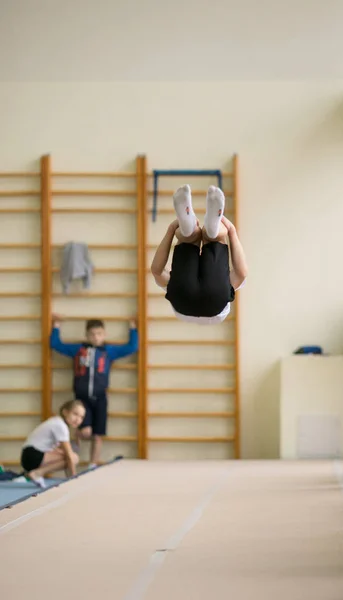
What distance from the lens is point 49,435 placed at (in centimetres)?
720

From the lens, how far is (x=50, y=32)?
25.6 feet

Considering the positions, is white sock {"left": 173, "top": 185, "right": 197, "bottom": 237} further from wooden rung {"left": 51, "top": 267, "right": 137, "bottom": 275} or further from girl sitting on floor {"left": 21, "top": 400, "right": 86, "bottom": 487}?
wooden rung {"left": 51, "top": 267, "right": 137, "bottom": 275}

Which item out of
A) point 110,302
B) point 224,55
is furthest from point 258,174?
point 110,302

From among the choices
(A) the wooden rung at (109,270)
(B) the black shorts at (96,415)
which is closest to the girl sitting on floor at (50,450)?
(B) the black shorts at (96,415)

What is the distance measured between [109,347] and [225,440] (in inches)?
49.8

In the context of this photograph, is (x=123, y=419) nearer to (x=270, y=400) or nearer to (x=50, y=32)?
(x=270, y=400)

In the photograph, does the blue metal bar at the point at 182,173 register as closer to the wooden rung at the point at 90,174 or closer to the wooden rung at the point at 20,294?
the wooden rung at the point at 90,174

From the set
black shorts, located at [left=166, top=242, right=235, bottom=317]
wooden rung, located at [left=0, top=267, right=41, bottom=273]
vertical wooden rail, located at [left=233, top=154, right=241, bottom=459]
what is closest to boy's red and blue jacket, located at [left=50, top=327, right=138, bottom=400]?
wooden rung, located at [left=0, top=267, right=41, bottom=273]

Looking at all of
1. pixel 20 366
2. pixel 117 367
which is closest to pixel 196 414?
pixel 117 367

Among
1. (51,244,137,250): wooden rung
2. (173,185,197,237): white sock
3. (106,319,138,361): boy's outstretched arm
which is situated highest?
(51,244,137,250): wooden rung

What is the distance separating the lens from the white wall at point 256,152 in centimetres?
873

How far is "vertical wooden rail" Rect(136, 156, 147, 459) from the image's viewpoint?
27.9ft

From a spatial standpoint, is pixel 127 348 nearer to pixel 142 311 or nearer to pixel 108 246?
pixel 142 311

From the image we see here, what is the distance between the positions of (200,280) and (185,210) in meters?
0.42
